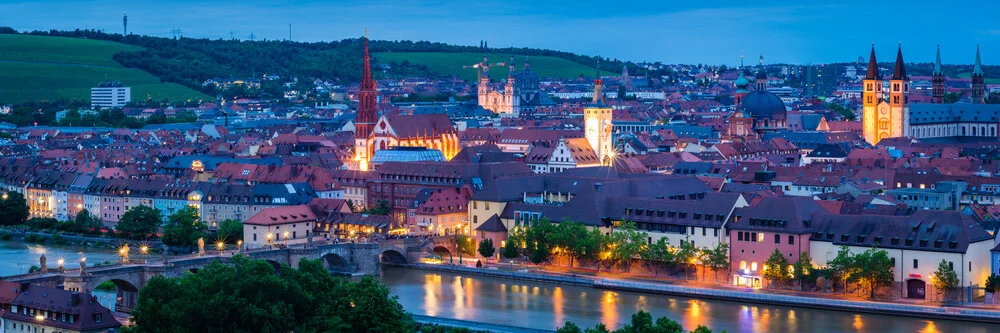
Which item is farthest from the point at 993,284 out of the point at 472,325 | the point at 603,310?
the point at 472,325

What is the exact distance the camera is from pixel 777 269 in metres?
43.7

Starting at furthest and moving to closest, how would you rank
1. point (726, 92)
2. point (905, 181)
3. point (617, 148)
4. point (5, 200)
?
point (726, 92) < point (617, 148) < point (5, 200) < point (905, 181)

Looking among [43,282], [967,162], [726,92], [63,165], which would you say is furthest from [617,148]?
[726,92]

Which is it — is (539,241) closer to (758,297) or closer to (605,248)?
(605,248)

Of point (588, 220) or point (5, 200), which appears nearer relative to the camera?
point (588, 220)

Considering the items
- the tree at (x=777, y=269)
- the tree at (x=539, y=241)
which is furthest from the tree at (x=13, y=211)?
the tree at (x=777, y=269)

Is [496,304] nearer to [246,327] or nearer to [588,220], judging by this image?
[588,220]

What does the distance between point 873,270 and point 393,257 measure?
16.3 metres

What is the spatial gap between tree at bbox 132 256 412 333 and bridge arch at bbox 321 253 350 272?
14017 millimetres

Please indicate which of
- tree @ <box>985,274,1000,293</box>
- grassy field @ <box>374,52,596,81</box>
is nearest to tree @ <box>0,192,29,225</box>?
tree @ <box>985,274,1000,293</box>

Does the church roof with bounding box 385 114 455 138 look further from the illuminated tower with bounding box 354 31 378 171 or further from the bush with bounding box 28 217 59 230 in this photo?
the bush with bounding box 28 217 59 230

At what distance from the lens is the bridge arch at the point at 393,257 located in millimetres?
51697

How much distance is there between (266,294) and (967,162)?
4008 cm

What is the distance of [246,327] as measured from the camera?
109ft
